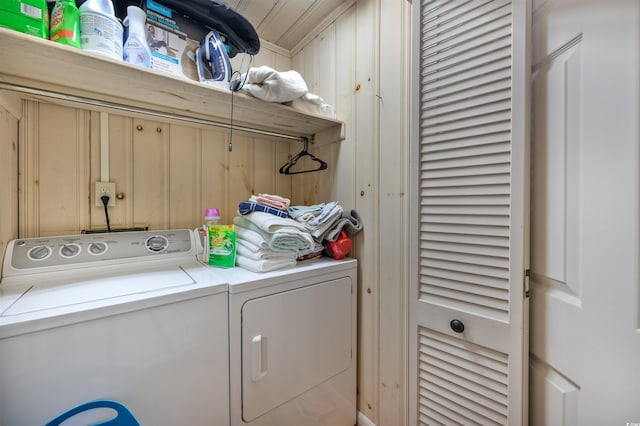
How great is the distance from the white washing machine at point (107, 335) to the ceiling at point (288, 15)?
152 cm

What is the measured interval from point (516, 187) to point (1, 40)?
5.36 feet

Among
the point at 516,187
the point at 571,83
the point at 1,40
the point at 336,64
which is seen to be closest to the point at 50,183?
the point at 1,40

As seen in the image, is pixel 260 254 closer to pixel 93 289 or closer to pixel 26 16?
pixel 93 289

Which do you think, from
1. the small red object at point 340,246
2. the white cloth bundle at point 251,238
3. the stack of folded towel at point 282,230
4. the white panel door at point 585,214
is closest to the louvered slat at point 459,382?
the white panel door at point 585,214

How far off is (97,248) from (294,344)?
3.30 ft

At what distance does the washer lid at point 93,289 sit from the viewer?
79 centimetres

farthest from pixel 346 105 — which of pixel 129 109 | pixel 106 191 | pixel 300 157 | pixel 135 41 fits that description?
pixel 106 191

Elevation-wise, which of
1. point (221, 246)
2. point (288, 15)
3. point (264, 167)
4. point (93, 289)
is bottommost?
point (93, 289)

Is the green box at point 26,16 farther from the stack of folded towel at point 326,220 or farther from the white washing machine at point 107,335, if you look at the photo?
the stack of folded towel at point 326,220

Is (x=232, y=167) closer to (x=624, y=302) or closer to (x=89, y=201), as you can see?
(x=89, y=201)

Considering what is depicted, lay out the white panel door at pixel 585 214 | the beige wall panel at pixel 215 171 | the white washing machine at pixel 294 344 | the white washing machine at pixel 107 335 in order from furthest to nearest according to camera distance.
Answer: the beige wall panel at pixel 215 171
the white washing machine at pixel 294 344
the white washing machine at pixel 107 335
the white panel door at pixel 585 214

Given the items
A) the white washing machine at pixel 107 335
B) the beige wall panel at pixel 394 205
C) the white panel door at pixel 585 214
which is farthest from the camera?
the beige wall panel at pixel 394 205

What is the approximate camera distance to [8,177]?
102 centimetres

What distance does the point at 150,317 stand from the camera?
86cm
